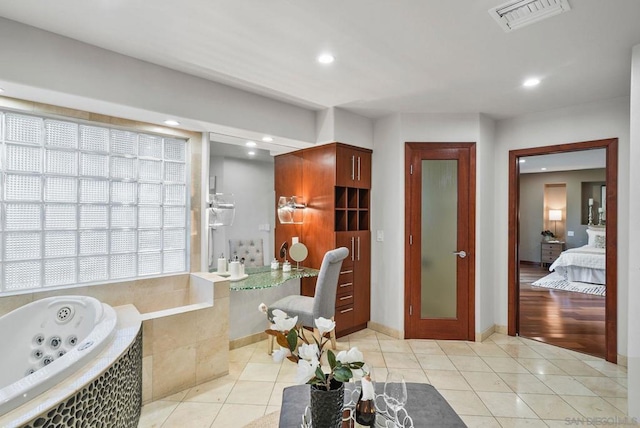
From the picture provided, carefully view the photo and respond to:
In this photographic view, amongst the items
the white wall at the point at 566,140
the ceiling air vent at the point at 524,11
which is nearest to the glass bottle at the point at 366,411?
the ceiling air vent at the point at 524,11

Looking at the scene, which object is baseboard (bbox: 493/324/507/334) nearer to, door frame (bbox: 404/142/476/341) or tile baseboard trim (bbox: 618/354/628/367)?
door frame (bbox: 404/142/476/341)

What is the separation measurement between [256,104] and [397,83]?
1.32 meters

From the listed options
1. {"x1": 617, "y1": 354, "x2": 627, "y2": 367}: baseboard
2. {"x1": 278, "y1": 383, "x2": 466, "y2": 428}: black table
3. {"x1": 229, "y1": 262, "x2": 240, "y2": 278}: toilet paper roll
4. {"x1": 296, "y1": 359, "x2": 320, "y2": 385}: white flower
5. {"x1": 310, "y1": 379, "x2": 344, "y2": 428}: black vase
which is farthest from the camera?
{"x1": 229, "y1": 262, "x2": 240, "y2": 278}: toilet paper roll

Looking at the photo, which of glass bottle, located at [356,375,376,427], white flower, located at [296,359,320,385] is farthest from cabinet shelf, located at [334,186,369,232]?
white flower, located at [296,359,320,385]

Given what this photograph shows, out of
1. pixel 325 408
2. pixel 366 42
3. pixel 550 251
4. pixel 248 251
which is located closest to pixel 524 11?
pixel 366 42

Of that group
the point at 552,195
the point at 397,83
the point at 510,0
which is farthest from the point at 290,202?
the point at 552,195

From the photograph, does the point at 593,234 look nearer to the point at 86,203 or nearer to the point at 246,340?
the point at 246,340

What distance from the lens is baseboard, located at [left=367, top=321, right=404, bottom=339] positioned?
3.62m

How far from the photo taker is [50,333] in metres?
2.16

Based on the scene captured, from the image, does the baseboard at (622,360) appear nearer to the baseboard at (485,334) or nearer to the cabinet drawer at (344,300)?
the baseboard at (485,334)

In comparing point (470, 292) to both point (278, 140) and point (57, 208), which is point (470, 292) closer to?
point (278, 140)

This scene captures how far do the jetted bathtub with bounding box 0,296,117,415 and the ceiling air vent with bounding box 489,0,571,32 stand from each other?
2870mm

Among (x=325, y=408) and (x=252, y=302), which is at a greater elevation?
(x=325, y=408)

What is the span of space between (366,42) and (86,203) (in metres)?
2.46
